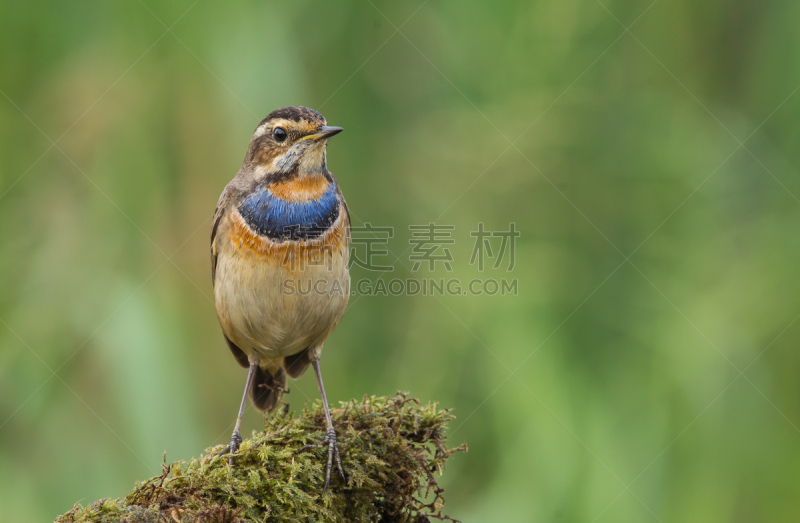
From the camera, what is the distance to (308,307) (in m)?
3.31

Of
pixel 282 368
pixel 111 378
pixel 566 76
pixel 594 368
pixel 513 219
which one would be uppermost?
pixel 566 76

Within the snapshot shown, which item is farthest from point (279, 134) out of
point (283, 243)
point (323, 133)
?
point (283, 243)

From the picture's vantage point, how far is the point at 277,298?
3.27 meters

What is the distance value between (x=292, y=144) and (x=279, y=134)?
90mm

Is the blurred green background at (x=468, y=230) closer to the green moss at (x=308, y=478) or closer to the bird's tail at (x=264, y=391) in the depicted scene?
the bird's tail at (x=264, y=391)

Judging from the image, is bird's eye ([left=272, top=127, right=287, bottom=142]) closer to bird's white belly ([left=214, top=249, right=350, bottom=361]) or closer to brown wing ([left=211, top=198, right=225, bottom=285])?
brown wing ([left=211, top=198, right=225, bottom=285])

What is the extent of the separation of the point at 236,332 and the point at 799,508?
3.29 meters

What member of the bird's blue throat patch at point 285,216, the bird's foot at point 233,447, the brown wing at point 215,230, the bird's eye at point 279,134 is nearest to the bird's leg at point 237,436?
the bird's foot at point 233,447

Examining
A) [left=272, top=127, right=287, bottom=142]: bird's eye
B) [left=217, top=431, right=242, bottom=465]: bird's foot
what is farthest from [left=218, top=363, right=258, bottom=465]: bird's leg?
[left=272, top=127, right=287, bottom=142]: bird's eye

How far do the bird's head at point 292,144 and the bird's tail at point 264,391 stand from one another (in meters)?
1.19

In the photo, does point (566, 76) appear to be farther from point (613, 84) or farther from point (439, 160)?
point (439, 160)

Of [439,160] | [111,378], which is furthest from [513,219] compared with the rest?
[111,378]

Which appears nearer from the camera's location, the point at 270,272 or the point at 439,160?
the point at 270,272

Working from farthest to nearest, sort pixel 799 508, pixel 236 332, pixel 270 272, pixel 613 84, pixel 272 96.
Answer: pixel 613 84 < pixel 272 96 < pixel 799 508 < pixel 236 332 < pixel 270 272
